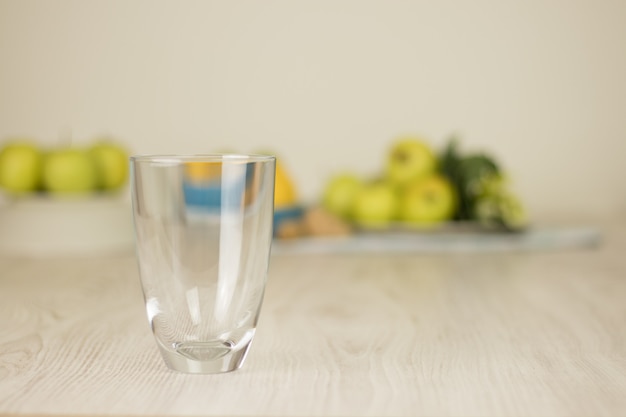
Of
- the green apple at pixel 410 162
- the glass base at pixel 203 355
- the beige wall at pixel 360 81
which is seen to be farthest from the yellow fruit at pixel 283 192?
the glass base at pixel 203 355

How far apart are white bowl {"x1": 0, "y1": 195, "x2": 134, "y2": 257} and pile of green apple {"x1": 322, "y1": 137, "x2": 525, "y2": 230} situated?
1.66ft

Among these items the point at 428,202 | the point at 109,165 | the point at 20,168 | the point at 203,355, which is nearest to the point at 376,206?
the point at 428,202

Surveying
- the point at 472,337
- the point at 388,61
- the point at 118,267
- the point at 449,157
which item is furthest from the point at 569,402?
the point at 388,61

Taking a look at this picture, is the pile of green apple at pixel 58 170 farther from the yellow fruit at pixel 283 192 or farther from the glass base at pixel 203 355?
the glass base at pixel 203 355

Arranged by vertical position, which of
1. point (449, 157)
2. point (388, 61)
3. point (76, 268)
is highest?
point (388, 61)

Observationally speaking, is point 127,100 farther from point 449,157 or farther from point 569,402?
point 569,402

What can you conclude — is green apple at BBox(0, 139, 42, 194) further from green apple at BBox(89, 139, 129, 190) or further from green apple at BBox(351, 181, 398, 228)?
green apple at BBox(351, 181, 398, 228)

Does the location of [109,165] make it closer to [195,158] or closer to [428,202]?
[428,202]

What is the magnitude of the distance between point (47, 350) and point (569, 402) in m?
0.43

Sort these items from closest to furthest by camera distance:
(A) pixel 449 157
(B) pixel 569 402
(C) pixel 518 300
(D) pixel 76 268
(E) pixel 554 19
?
1. (B) pixel 569 402
2. (C) pixel 518 300
3. (D) pixel 76 268
4. (A) pixel 449 157
5. (E) pixel 554 19

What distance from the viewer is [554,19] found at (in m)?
2.74

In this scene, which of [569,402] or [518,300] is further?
[518,300]

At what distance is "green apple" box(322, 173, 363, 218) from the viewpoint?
6.28 feet

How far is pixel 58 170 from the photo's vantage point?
5.13ft
